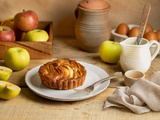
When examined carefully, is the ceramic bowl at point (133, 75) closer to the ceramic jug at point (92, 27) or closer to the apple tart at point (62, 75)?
the apple tart at point (62, 75)

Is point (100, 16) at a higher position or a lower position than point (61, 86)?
higher

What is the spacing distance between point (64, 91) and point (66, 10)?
2.35ft

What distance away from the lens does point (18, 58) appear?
1192 millimetres

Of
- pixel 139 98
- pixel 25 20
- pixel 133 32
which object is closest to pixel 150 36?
pixel 133 32

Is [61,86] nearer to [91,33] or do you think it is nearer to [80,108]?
[80,108]

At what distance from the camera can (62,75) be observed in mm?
1051

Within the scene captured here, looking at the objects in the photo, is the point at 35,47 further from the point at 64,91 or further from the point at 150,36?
the point at 150,36

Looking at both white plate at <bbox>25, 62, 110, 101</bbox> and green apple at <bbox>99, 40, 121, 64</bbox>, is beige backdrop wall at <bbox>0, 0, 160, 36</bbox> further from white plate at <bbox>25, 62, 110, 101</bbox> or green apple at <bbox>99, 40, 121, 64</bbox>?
white plate at <bbox>25, 62, 110, 101</bbox>

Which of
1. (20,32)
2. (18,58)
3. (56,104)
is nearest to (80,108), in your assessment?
(56,104)

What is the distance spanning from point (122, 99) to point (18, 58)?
0.51 m

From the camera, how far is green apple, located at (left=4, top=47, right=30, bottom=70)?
1189mm

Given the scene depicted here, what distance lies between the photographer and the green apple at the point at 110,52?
1.29 m

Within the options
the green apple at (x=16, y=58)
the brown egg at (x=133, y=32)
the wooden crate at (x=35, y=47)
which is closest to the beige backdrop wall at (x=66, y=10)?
the brown egg at (x=133, y=32)

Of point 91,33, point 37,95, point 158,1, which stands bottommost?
point 37,95
